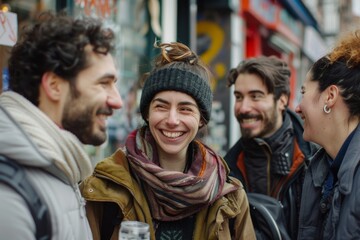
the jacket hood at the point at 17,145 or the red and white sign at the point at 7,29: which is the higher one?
the red and white sign at the point at 7,29

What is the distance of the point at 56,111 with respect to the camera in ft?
5.36

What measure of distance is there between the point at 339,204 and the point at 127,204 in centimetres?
91

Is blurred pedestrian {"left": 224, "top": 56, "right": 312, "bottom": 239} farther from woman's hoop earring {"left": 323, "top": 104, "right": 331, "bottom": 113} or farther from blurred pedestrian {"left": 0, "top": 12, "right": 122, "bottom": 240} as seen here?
blurred pedestrian {"left": 0, "top": 12, "right": 122, "bottom": 240}

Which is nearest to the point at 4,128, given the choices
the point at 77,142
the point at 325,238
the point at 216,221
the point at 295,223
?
the point at 77,142

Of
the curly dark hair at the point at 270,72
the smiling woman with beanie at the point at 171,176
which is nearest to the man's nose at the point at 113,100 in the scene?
the smiling woman with beanie at the point at 171,176

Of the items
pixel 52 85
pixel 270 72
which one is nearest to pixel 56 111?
pixel 52 85

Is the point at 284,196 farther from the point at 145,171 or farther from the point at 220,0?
the point at 220,0

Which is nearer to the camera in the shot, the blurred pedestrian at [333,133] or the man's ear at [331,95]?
the blurred pedestrian at [333,133]

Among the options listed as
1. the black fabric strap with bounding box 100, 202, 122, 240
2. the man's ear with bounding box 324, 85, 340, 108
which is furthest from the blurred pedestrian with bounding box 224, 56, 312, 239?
the black fabric strap with bounding box 100, 202, 122, 240

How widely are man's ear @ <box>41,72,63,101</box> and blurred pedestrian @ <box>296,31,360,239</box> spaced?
1233 mm

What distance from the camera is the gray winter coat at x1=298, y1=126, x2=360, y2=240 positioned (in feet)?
A: 6.56

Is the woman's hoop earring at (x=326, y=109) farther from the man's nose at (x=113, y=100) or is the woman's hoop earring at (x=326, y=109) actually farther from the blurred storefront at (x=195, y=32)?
the man's nose at (x=113, y=100)

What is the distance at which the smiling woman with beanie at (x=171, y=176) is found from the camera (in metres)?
2.15

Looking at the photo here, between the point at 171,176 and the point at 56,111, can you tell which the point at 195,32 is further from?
the point at 56,111
